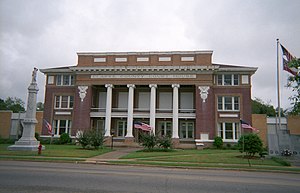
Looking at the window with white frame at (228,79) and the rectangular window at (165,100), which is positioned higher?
the window with white frame at (228,79)

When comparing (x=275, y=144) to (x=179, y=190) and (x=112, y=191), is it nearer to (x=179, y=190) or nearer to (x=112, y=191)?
(x=179, y=190)

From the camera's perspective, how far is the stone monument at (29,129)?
2409cm

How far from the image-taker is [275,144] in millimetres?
23250

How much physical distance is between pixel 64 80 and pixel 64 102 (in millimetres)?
3263

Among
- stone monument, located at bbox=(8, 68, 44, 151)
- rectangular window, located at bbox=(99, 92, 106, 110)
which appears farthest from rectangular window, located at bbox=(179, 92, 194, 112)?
stone monument, located at bbox=(8, 68, 44, 151)

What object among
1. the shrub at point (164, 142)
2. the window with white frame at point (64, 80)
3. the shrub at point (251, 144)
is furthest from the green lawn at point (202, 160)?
the window with white frame at point (64, 80)

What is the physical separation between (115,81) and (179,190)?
2898cm

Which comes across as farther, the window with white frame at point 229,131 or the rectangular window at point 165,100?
the rectangular window at point 165,100

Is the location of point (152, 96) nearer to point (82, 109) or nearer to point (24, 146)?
point (82, 109)

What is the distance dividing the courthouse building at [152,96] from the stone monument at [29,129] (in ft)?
37.9

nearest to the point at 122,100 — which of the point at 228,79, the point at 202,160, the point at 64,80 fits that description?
the point at 64,80

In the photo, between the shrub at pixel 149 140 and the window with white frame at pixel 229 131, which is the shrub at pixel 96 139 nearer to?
the shrub at pixel 149 140

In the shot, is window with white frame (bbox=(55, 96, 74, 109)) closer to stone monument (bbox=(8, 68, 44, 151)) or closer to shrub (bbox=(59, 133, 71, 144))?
shrub (bbox=(59, 133, 71, 144))

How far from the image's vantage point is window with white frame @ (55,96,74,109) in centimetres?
3931
